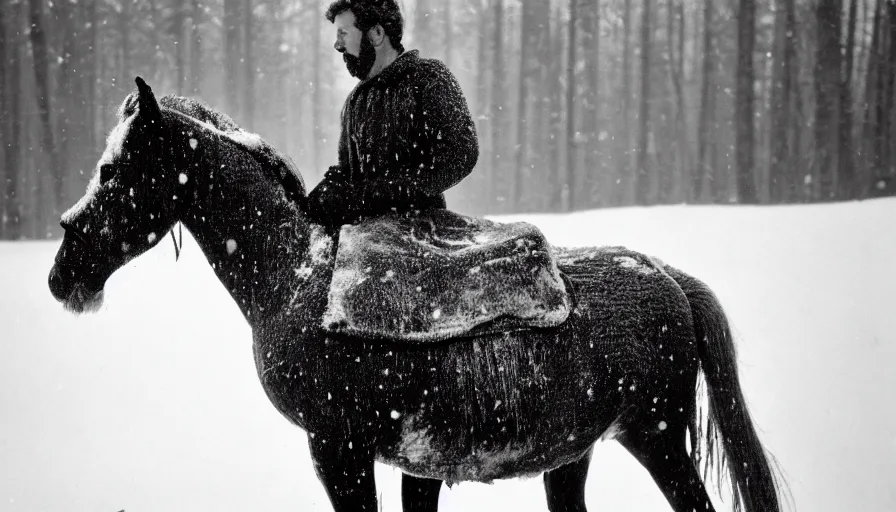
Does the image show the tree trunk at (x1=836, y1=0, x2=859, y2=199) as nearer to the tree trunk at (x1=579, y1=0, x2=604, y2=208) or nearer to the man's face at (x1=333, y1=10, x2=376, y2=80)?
the tree trunk at (x1=579, y1=0, x2=604, y2=208)

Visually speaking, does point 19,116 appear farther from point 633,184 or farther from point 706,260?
point 706,260

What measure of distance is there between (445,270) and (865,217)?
3496mm

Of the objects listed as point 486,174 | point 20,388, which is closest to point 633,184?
point 486,174

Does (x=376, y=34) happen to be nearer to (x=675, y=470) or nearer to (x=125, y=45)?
(x=675, y=470)

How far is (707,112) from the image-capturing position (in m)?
4.13

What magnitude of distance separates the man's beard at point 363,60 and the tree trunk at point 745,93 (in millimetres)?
3034

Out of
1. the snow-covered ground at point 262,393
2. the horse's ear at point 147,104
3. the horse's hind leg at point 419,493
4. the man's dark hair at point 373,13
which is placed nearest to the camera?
the horse's ear at point 147,104

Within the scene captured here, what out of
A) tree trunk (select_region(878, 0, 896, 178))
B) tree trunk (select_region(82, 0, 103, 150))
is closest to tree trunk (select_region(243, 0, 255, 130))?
tree trunk (select_region(82, 0, 103, 150))

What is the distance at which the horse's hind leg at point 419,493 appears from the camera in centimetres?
190

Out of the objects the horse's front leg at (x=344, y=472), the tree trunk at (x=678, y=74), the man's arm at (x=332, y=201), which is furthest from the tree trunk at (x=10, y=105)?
the tree trunk at (x=678, y=74)

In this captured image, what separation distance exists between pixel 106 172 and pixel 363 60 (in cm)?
66

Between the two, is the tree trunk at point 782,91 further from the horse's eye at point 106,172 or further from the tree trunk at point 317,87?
the horse's eye at point 106,172

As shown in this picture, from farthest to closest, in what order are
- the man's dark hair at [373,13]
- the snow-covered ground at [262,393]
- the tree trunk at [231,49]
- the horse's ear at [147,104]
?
the tree trunk at [231,49]
the snow-covered ground at [262,393]
the man's dark hair at [373,13]
the horse's ear at [147,104]

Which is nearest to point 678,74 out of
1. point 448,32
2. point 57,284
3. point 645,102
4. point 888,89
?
point 645,102
